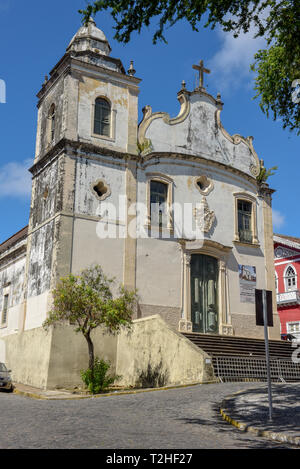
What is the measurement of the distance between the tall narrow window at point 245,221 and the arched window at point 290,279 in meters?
11.0

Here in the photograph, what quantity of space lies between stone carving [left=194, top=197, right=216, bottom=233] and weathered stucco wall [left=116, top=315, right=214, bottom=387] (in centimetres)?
603

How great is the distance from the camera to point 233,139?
26.1 m

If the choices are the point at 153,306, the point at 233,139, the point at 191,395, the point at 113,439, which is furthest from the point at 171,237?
the point at 113,439

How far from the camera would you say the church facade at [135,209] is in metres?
20.8

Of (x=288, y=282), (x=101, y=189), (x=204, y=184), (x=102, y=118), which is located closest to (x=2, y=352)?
(x=101, y=189)

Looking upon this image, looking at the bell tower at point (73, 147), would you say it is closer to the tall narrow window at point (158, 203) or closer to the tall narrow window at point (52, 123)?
the tall narrow window at point (52, 123)

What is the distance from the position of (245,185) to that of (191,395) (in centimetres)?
1470

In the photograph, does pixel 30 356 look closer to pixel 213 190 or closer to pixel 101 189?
pixel 101 189

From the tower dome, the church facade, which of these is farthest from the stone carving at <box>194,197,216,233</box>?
the tower dome

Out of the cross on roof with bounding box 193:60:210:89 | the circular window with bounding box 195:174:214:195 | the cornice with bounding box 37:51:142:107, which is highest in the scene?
the cross on roof with bounding box 193:60:210:89

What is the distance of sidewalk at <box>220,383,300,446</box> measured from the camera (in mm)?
8383

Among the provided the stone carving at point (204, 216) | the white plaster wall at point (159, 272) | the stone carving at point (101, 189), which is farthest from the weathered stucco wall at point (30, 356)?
the stone carving at point (204, 216)

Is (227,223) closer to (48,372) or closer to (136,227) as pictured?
(136,227)

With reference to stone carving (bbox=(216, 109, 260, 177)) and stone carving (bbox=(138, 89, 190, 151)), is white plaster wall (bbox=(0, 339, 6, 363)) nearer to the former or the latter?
stone carving (bbox=(138, 89, 190, 151))
